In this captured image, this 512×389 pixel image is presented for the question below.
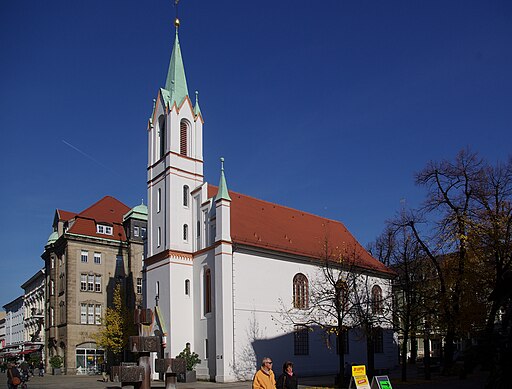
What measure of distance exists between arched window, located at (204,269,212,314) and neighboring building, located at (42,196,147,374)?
Result: 757 inches

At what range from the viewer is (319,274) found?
141 ft

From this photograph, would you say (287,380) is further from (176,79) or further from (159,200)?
(176,79)

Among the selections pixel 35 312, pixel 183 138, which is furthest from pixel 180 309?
pixel 35 312

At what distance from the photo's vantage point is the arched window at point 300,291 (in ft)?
135

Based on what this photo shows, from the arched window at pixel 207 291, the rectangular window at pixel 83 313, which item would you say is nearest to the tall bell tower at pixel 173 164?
the arched window at pixel 207 291

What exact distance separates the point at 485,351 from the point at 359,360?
136 feet

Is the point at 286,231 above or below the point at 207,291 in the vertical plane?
above

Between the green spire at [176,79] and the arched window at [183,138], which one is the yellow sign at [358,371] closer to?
the arched window at [183,138]

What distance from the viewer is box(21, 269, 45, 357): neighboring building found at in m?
61.6

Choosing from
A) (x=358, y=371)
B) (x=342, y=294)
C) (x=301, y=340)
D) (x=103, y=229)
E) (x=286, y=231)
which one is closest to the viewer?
(x=358, y=371)

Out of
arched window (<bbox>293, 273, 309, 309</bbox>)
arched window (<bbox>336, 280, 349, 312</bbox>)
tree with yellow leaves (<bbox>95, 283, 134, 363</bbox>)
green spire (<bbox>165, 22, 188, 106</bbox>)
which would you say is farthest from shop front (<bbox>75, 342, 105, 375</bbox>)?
arched window (<bbox>336, 280, 349, 312</bbox>)

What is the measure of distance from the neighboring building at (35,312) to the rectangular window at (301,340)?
33.4m

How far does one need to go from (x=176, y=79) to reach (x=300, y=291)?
18.6 metres

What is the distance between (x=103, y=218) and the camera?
5875cm
